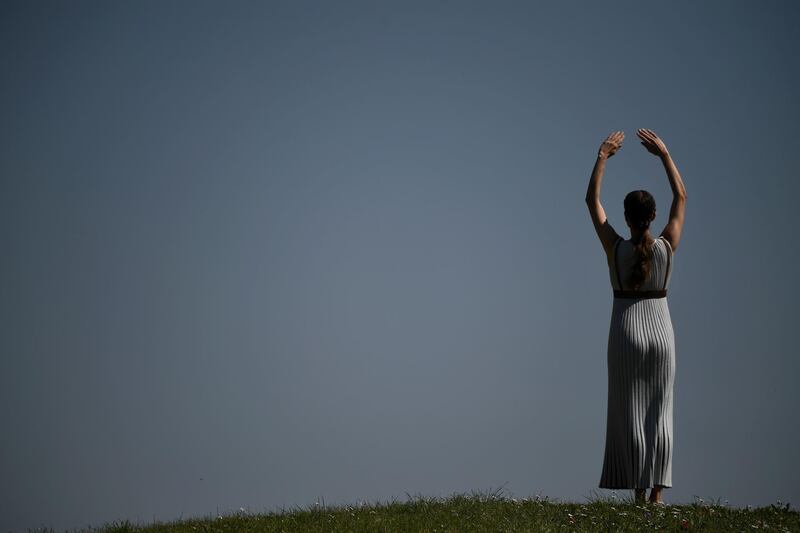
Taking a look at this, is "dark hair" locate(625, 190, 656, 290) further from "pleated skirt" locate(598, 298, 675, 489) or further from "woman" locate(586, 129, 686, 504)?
"pleated skirt" locate(598, 298, 675, 489)

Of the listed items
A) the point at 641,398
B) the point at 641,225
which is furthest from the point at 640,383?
the point at 641,225

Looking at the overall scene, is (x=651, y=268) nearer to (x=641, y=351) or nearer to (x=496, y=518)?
(x=641, y=351)

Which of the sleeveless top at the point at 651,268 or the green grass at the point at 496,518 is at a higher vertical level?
the sleeveless top at the point at 651,268

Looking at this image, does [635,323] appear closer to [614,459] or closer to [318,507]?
[614,459]

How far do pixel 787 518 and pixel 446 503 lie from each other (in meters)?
4.53

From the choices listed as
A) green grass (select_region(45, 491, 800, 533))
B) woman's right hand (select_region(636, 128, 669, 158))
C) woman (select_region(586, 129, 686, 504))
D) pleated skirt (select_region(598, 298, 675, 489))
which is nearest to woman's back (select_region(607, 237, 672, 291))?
woman (select_region(586, 129, 686, 504))

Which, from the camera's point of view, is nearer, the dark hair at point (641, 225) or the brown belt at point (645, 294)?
the dark hair at point (641, 225)

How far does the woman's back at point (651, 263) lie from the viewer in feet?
38.3

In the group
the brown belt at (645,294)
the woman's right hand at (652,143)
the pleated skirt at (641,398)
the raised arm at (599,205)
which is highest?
the woman's right hand at (652,143)

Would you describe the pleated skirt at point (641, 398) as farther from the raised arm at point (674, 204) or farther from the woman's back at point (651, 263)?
the raised arm at point (674, 204)

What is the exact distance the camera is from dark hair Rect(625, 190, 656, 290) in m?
11.6

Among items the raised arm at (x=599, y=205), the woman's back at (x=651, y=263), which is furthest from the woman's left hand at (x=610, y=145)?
the woman's back at (x=651, y=263)

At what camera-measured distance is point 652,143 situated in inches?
477

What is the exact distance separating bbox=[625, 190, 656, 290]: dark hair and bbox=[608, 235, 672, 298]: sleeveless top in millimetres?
62
